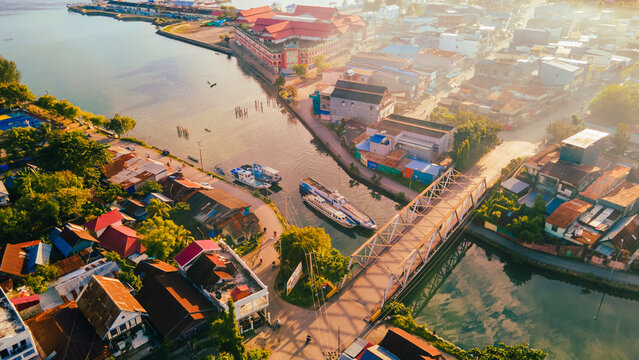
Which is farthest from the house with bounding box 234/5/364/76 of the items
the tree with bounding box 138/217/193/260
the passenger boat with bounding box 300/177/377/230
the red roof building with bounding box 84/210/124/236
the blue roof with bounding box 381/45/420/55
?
the tree with bounding box 138/217/193/260

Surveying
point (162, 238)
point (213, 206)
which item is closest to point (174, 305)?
point (162, 238)

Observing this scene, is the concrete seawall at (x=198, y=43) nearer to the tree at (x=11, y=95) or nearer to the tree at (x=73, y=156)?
the tree at (x=11, y=95)

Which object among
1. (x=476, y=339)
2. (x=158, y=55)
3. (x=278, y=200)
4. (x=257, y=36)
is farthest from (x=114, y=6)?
(x=476, y=339)

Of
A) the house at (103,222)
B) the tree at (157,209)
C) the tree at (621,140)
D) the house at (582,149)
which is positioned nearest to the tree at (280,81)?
the tree at (157,209)

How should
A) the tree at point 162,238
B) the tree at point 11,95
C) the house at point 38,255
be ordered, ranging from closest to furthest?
1. the house at point 38,255
2. the tree at point 162,238
3. the tree at point 11,95

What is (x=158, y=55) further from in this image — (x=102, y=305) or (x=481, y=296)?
(x=481, y=296)

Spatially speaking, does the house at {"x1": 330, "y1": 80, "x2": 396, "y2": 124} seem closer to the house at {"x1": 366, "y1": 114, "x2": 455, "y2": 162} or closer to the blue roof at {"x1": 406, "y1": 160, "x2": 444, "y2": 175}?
the house at {"x1": 366, "y1": 114, "x2": 455, "y2": 162}
